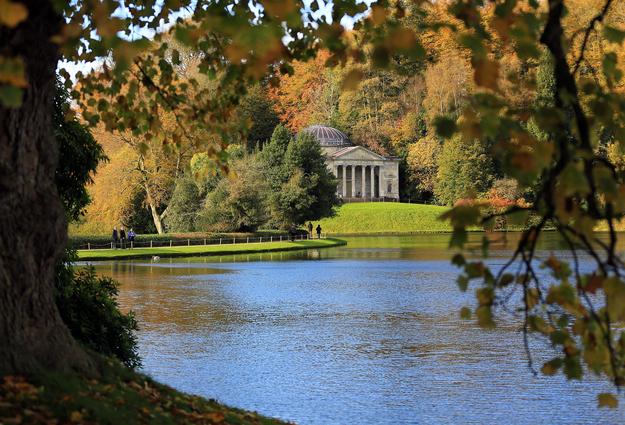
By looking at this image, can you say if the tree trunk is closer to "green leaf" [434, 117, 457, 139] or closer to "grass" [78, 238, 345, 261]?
"green leaf" [434, 117, 457, 139]

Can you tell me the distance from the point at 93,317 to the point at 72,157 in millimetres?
2334

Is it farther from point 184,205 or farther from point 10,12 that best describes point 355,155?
point 10,12

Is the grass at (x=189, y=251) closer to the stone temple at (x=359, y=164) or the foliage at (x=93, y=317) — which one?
the foliage at (x=93, y=317)

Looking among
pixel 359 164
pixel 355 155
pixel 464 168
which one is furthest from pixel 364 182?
pixel 464 168

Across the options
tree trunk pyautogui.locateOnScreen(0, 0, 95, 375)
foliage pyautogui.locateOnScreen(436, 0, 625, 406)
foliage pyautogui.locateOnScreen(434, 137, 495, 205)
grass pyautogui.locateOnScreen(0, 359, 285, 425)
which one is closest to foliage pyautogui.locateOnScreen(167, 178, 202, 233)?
foliage pyautogui.locateOnScreen(434, 137, 495, 205)

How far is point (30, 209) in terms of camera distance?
467 cm

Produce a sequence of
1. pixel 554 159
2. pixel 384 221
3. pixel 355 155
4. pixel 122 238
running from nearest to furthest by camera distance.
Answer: pixel 554 159 → pixel 122 238 → pixel 384 221 → pixel 355 155

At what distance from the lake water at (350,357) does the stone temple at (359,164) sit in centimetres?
7375

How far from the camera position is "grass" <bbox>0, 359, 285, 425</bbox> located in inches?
165

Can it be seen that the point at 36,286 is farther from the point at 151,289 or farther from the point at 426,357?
the point at 151,289

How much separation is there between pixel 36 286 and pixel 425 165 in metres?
82.5

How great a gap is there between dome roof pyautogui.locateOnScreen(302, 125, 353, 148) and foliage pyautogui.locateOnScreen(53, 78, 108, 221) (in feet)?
271

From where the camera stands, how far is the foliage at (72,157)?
9.02 m

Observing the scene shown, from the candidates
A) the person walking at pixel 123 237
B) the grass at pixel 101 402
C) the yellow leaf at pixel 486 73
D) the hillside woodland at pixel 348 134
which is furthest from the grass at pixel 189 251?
A: the yellow leaf at pixel 486 73
